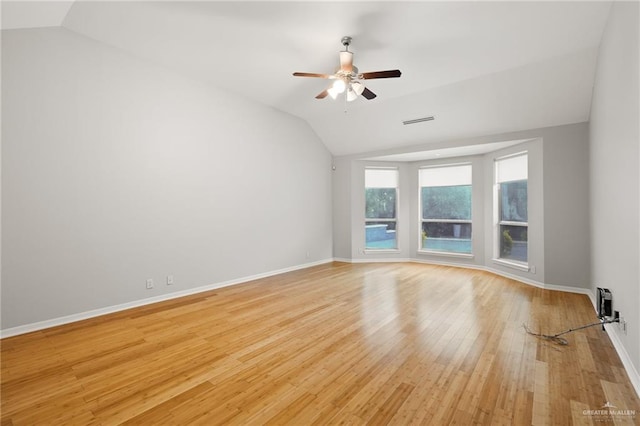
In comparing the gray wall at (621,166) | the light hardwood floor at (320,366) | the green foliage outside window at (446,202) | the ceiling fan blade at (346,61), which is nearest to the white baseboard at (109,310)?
the light hardwood floor at (320,366)

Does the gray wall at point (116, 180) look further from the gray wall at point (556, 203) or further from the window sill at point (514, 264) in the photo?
the window sill at point (514, 264)

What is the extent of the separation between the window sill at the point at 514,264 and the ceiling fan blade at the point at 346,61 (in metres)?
4.62

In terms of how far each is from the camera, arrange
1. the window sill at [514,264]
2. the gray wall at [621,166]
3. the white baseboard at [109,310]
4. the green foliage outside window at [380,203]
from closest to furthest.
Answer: the gray wall at [621,166] < the white baseboard at [109,310] < the window sill at [514,264] < the green foliage outside window at [380,203]

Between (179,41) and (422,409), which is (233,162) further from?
(422,409)

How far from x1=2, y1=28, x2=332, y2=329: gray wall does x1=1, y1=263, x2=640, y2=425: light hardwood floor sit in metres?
0.61

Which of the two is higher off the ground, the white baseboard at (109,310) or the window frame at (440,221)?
the window frame at (440,221)

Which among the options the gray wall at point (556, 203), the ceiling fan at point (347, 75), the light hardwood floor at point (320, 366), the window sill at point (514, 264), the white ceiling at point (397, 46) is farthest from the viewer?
the window sill at point (514, 264)

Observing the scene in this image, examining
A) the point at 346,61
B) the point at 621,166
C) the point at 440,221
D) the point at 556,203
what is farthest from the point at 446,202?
the point at 346,61

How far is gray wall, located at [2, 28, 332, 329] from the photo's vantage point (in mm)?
3086

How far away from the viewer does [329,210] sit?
720 cm

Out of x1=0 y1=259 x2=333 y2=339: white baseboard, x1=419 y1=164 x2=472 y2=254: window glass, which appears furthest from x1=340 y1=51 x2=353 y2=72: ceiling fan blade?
x1=419 y1=164 x2=472 y2=254: window glass

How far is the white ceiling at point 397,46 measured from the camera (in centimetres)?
288

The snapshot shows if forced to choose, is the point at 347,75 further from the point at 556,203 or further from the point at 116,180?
the point at 556,203

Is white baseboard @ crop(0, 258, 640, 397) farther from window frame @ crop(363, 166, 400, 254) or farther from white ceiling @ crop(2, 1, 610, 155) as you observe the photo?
white ceiling @ crop(2, 1, 610, 155)
